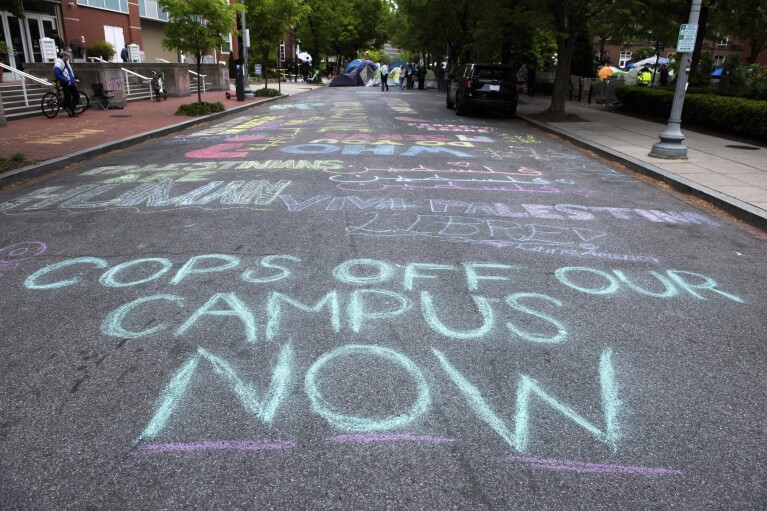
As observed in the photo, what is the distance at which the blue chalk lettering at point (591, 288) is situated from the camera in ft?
14.3

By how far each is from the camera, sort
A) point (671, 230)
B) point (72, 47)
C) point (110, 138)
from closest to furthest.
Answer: point (671, 230) < point (110, 138) < point (72, 47)

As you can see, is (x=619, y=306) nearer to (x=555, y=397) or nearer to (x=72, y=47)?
(x=555, y=397)

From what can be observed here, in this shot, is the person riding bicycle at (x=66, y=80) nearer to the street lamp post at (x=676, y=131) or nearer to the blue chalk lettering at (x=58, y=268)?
the blue chalk lettering at (x=58, y=268)

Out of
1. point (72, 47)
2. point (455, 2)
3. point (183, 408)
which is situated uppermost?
point (455, 2)

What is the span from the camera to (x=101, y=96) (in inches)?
717

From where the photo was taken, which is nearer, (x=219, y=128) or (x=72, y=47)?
(x=219, y=128)

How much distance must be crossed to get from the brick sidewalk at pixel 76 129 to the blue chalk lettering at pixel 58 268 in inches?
227

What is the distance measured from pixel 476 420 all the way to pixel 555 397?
0.51m

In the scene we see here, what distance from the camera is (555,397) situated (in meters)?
2.93

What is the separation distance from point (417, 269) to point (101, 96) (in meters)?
17.5

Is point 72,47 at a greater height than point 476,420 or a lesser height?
greater

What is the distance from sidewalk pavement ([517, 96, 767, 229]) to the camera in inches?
291

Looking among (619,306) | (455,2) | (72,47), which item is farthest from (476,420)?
(455,2)

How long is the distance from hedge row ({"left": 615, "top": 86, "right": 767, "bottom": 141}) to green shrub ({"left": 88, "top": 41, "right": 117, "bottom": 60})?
26196 mm
